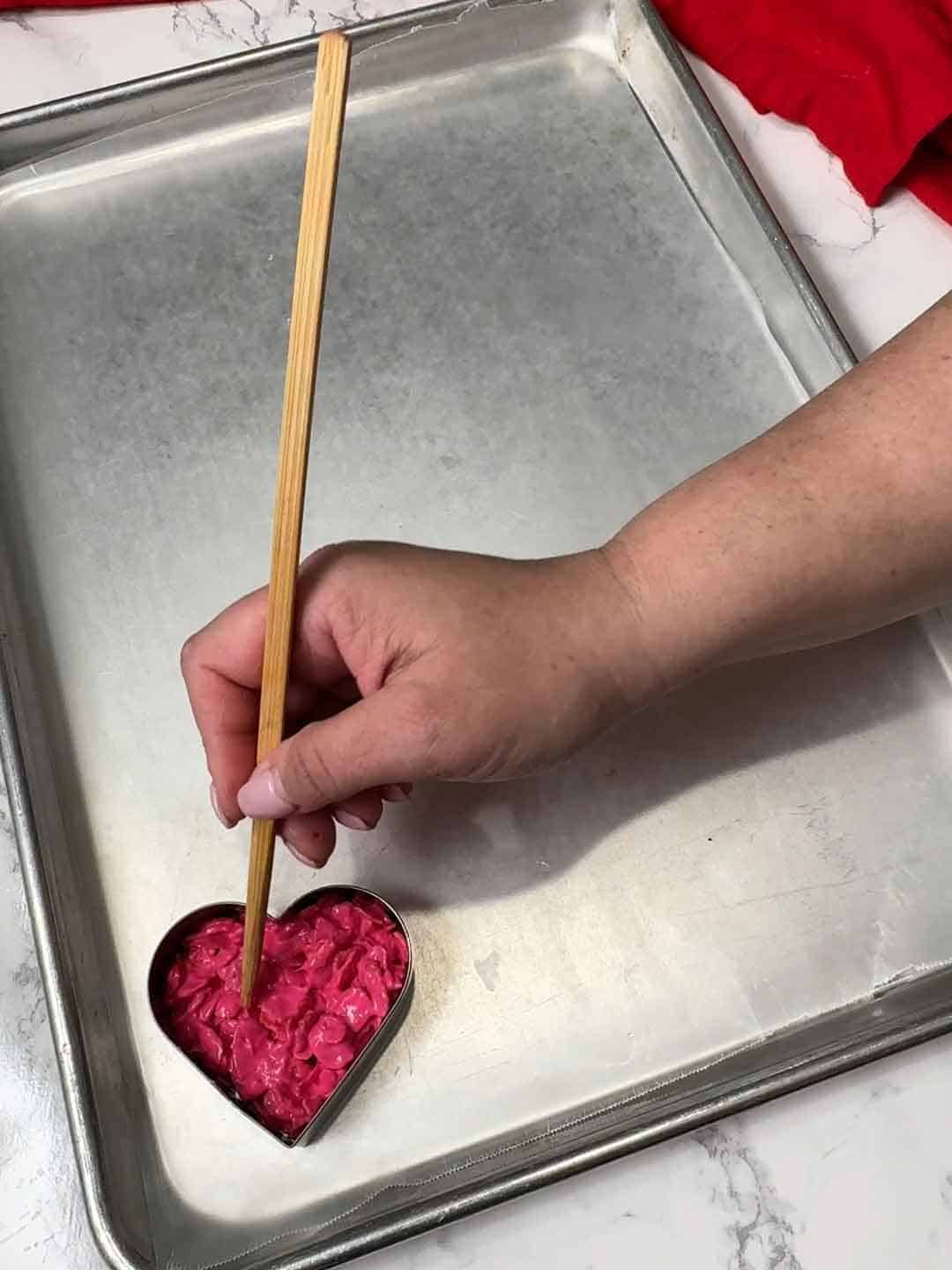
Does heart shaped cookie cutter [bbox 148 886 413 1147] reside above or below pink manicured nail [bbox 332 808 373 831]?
below

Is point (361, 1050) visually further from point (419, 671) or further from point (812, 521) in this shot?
point (812, 521)

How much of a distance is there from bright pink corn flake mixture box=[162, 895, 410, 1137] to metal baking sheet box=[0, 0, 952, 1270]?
0.04 meters

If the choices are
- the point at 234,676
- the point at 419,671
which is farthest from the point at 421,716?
the point at 234,676

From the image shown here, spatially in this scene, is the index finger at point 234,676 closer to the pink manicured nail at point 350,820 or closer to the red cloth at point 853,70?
the pink manicured nail at point 350,820

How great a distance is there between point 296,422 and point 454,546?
273 mm

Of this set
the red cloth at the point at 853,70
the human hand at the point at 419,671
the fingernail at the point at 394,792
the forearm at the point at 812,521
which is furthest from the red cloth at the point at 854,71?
the fingernail at the point at 394,792

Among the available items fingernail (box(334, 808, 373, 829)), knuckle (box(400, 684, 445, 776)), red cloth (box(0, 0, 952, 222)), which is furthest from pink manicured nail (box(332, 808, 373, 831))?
red cloth (box(0, 0, 952, 222))

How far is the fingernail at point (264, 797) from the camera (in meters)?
0.60

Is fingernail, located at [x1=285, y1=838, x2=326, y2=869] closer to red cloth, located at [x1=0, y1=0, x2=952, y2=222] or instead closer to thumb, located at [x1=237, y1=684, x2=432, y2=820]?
thumb, located at [x1=237, y1=684, x2=432, y2=820]

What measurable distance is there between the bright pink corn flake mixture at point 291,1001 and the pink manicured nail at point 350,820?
0.14 ft

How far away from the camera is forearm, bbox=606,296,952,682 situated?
646 mm

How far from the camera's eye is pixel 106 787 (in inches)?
29.2

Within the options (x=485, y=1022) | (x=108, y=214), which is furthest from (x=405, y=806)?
(x=108, y=214)

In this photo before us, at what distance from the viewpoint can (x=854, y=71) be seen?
92 cm
